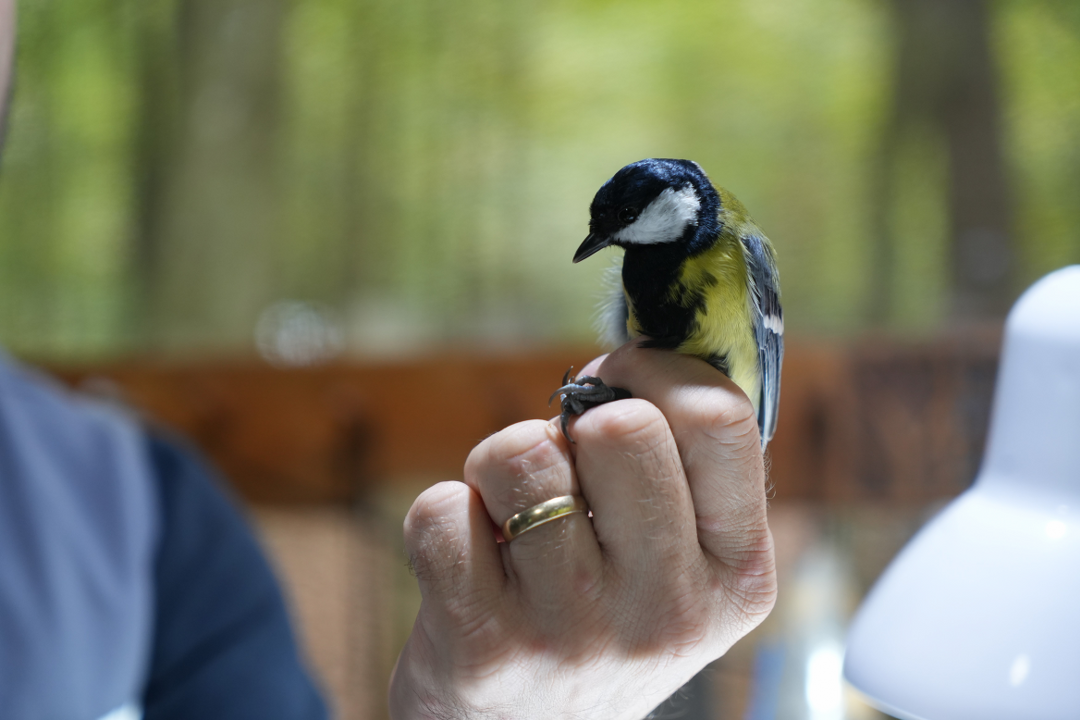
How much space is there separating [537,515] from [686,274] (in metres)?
0.13

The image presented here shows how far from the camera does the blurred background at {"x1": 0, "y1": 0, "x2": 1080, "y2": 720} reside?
0.86 m

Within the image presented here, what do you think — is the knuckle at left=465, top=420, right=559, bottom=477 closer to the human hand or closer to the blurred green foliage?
the human hand

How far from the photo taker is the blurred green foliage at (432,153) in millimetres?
875

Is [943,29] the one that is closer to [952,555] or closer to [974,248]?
[974,248]

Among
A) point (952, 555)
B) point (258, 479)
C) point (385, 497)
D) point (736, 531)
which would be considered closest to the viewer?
point (736, 531)

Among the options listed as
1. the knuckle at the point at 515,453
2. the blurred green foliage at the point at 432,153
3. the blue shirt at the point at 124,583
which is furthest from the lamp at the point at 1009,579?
the blue shirt at the point at 124,583

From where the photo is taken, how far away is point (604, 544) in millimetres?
309

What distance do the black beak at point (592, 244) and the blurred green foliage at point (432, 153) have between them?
17.3 inches

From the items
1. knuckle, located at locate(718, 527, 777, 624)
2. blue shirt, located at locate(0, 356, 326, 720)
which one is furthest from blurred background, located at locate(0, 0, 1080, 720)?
knuckle, located at locate(718, 527, 777, 624)

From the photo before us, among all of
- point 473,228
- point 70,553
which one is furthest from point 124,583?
point 473,228

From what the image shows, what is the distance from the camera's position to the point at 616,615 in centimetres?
31

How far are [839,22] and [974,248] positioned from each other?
33 cm

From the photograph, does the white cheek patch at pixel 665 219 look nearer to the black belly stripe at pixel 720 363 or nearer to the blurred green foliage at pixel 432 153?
the black belly stripe at pixel 720 363

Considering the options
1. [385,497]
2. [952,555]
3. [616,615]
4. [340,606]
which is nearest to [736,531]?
[616,615]
